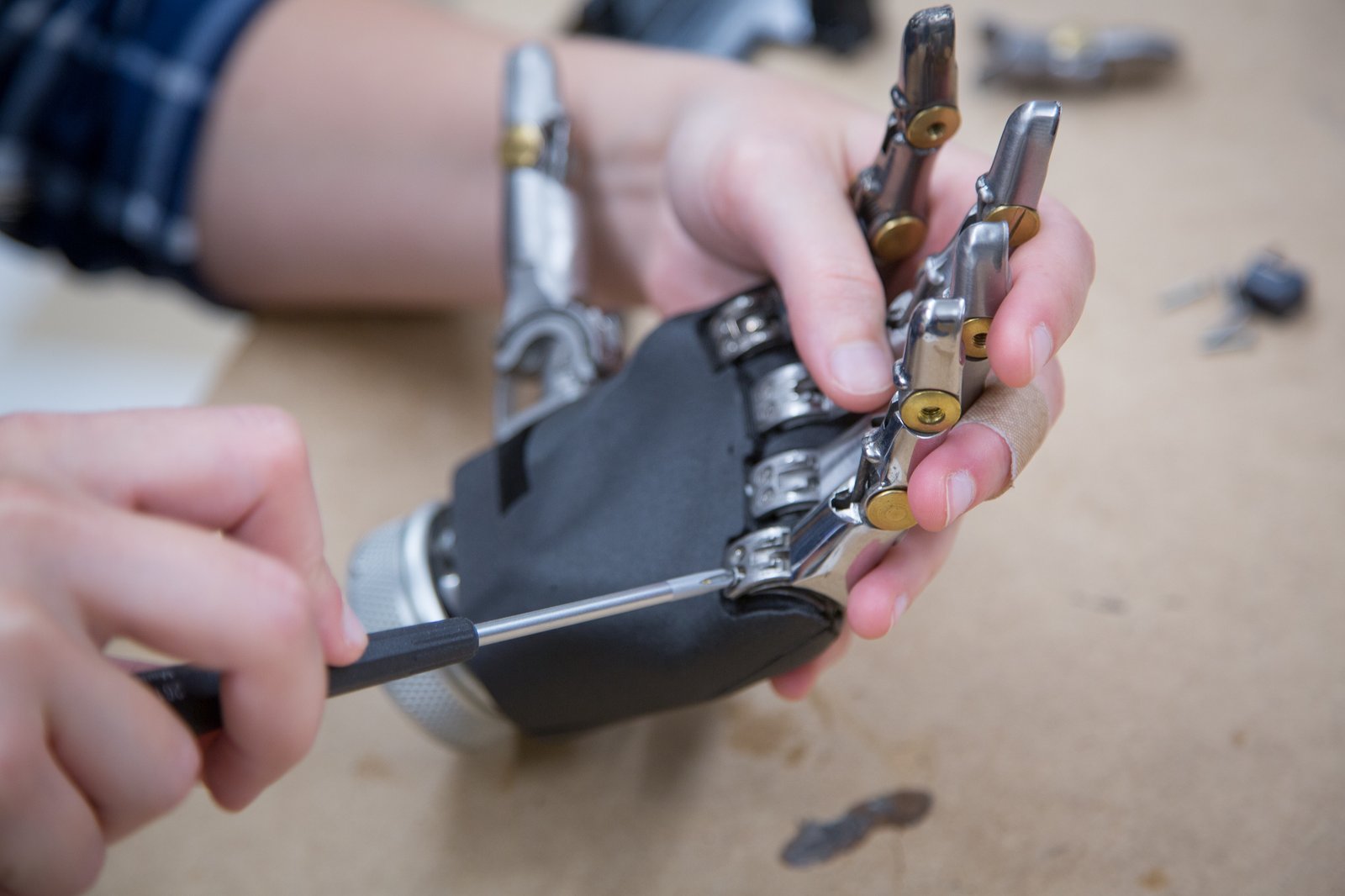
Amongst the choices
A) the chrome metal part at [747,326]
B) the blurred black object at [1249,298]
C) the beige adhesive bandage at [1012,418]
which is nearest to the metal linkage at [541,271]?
the chrome metal part at [747,326]

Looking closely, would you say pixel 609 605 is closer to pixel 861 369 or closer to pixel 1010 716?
pixel 861 369

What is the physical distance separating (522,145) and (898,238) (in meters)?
0.25

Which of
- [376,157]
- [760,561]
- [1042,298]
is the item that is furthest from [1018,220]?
[376,157]

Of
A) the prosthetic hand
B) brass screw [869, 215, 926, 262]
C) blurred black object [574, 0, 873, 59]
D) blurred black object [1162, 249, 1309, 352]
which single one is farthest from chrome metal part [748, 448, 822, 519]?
blurred black object [574, 0, 873, 59]

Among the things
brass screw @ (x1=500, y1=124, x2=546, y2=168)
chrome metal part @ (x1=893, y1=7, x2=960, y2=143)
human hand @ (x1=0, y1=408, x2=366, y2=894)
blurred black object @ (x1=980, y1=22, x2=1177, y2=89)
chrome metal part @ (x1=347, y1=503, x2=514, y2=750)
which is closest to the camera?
human hand @ (x1=0, y1=408, x2=366, y2=894)

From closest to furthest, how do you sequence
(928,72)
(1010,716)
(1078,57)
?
(928,72)
(1010,716)
(1078,57)

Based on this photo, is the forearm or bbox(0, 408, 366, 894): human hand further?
→ the forearm

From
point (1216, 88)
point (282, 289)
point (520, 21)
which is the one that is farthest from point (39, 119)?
point (1216, 88)

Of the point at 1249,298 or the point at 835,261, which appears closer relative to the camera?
the point at 835,261

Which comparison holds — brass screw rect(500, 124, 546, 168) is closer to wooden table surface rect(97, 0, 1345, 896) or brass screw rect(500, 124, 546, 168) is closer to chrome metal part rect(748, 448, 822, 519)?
wooden table surface rect(97, 0, 1345, 896)

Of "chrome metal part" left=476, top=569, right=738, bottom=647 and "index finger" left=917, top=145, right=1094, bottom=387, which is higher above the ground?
"index finger" left=917, top=145, right=1094, bottom=387

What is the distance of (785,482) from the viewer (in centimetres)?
38

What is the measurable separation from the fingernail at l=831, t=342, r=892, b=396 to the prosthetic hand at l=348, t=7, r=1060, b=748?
13 mm

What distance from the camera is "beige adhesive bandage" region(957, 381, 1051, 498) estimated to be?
0.34 meters
